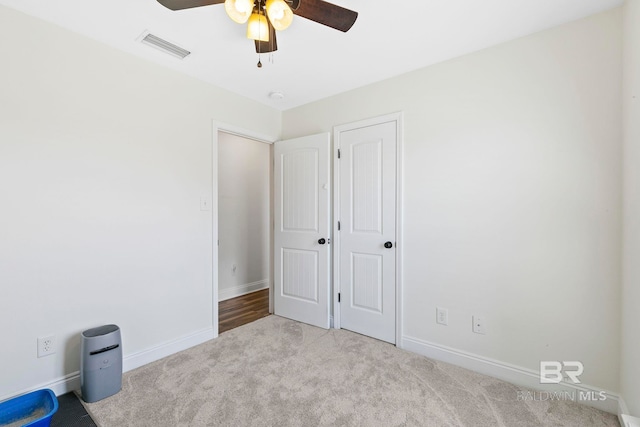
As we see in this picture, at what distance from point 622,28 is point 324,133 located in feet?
7.36

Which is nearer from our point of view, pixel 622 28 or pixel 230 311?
pixel 622 28

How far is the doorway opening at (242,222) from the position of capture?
13.8 feet

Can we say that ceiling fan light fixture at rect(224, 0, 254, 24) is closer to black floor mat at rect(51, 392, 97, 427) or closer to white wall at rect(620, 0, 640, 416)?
white wall at rect(620, 0, 640, 416)

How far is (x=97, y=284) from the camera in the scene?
84.7 inches

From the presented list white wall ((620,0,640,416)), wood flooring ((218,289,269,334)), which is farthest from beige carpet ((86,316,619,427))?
wood flooring ((218,289,269,334))

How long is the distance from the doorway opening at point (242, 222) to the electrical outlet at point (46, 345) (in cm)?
192

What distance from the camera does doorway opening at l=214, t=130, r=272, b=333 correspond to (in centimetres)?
420

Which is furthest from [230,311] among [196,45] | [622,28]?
[622,28]

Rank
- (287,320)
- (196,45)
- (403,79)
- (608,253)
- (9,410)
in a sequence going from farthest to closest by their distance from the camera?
(287,320) → (403,79) → (196,45) → (608,253) → (9,410)

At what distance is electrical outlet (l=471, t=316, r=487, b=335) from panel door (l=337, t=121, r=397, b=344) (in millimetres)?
663

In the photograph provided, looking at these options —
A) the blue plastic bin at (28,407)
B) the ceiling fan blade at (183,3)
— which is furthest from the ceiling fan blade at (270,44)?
the blue plastic bin at (28,407)

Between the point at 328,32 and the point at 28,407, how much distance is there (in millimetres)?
3009

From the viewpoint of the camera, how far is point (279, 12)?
1389mm

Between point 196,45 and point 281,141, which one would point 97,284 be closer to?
point 196,45
